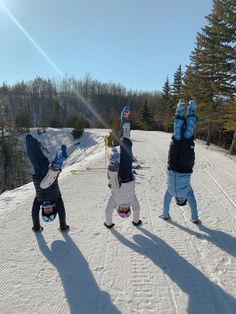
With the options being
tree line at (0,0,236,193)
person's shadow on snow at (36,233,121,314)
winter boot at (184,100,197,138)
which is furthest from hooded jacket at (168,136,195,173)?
tree line at (0,0,236,193)

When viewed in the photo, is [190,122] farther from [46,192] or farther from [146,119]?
[146,119]

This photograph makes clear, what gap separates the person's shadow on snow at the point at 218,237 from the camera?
4.82 m

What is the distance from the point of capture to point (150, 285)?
3.86m

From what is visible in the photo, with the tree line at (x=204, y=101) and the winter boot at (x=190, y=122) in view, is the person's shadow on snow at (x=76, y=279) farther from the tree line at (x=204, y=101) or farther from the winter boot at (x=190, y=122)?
the tree line at (x=204, y=101)

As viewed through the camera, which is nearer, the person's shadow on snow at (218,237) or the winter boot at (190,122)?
the person's shadow on snow at (218,237)

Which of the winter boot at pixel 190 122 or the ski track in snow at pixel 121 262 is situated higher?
the winter boot at pixel 190 122

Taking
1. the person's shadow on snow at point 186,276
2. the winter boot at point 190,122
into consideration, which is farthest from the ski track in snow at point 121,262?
the winter boot at point 190,122

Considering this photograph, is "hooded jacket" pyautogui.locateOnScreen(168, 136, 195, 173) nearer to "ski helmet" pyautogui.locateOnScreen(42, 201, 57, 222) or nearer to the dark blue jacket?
the dark blue jacket

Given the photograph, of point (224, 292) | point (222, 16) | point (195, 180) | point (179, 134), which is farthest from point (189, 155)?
point (222, 16)

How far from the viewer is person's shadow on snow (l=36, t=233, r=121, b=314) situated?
137 inches

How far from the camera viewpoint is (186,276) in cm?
404

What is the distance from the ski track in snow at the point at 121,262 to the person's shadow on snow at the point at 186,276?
0.01 m

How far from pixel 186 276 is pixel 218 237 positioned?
145 cm

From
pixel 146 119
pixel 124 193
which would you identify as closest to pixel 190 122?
pixel 124 193
